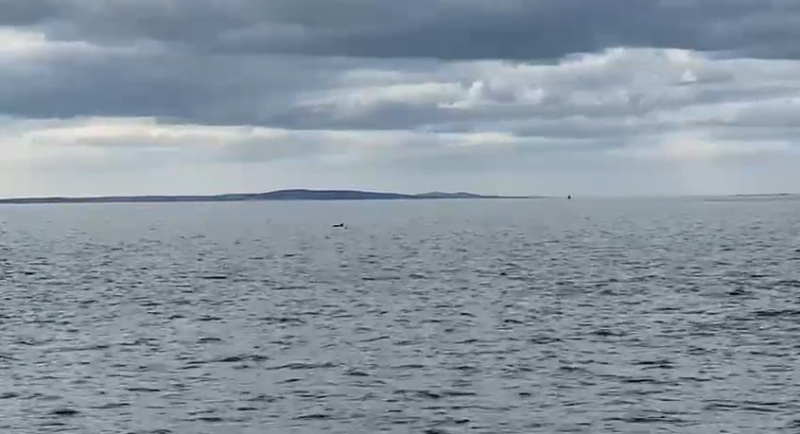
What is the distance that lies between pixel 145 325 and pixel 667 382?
76.8ft

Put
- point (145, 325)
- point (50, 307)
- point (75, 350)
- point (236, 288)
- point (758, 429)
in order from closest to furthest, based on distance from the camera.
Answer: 1. point (758, 429)
2. point (75, 350)
3. point (145, 325)
4. point (50, 307)
5. point (236, 288)

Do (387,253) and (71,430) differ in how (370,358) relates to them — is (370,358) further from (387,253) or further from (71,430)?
(387,253)

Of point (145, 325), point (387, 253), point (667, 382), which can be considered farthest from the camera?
point (387, 253)

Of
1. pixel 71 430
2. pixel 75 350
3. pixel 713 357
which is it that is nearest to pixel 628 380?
pixel 713 357

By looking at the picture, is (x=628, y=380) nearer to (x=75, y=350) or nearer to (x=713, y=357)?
(x=713, y=357)

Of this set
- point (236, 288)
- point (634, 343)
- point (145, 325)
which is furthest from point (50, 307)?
point (634, 343)

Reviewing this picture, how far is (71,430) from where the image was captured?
3020 cm

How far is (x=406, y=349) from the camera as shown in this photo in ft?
141

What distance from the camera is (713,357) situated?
4003 cm

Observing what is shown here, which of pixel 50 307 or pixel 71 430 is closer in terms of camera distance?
pixel 71 430

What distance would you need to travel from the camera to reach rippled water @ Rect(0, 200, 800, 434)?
104 ft

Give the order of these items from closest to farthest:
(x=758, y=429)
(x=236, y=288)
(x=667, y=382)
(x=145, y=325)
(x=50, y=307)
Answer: (x=758, y=429)
(x=667, y=382)
(x=145, y=325)
(x=50, y=307)
(x=236, y=288)

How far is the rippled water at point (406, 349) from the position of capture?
104ft

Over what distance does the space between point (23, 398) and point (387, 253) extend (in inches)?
2855
